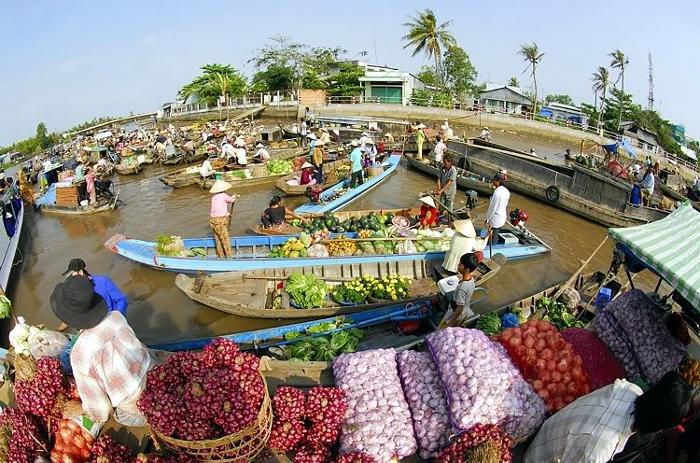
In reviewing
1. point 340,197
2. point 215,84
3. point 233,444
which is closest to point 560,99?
point 215,84

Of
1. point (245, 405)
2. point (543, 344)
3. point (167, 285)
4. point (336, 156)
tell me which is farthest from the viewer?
point (336, 156)

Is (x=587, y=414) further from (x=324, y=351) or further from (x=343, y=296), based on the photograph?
(x=343, y=296)

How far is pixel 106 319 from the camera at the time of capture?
3.10 metres

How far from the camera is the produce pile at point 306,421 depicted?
3145mm

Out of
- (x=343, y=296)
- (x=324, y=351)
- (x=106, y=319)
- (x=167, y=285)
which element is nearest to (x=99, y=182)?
(x=167, y=285)

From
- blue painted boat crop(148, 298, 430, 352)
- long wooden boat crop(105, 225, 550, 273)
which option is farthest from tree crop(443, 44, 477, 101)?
blue painted boat crop(148, 298, 430, 352)

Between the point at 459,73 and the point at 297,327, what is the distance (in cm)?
3794

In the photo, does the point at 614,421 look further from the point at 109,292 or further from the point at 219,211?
the point at 219,211

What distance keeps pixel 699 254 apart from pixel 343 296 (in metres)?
5.40

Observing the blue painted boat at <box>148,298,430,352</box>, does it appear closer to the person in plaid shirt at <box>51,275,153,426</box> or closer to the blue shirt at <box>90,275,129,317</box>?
the blue shirt at <box>90,275,129,317</box>

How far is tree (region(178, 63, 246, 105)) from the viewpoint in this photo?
3862 cm

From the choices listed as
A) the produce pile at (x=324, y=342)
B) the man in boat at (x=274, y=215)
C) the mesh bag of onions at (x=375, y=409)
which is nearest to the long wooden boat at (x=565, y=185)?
the man in boat at (x=274, y=215)

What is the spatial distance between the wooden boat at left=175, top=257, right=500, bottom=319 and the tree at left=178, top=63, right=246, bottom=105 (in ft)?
111

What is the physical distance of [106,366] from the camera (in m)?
3.06
